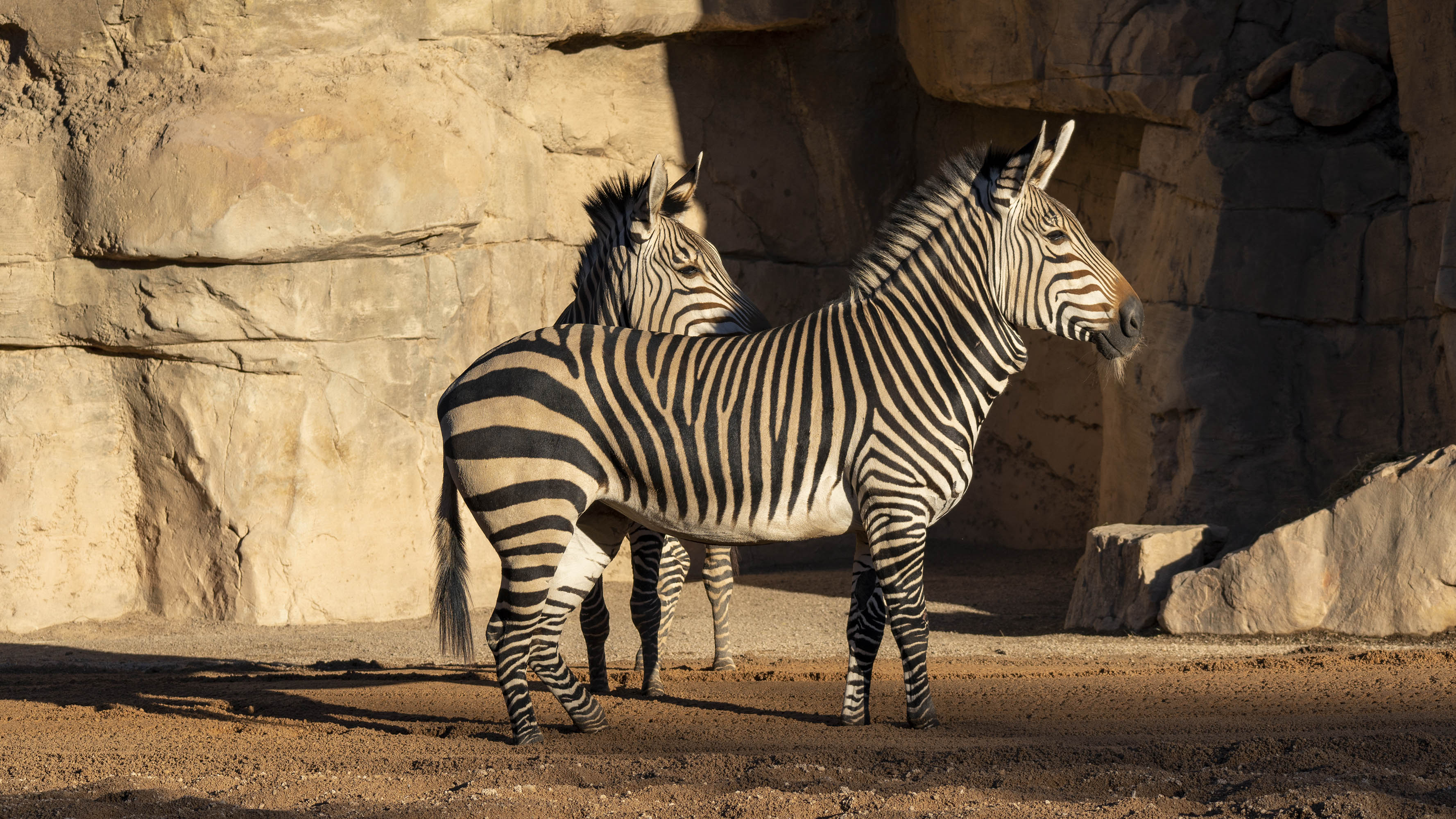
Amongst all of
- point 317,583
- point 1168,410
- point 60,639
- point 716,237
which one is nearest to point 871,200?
point 716,237

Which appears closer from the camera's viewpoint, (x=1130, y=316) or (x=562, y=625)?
(x=1130, y=316)

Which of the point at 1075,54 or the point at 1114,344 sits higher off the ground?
the point at 1075,54

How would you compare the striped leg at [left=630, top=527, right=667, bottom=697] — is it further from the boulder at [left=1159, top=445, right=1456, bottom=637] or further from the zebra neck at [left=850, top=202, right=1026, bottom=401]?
the boulder at [left=1159, top=445, right=1456, bottom=637]

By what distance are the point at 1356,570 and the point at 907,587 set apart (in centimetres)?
330

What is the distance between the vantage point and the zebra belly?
16.3 ft

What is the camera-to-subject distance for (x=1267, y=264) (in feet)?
30.0

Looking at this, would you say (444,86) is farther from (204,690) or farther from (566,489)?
(566,489)

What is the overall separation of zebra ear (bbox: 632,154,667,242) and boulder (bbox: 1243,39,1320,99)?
4.90 meters

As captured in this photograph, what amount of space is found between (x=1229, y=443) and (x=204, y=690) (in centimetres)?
664

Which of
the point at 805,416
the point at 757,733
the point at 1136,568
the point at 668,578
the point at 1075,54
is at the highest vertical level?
the point at 1075,54

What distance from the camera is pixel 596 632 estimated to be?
6.01 meters

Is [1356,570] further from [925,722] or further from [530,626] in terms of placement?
[530,626]

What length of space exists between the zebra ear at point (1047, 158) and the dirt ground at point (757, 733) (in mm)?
2092

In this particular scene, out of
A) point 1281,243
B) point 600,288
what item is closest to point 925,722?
point 600,288
